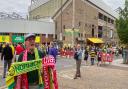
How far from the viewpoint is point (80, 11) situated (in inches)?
3019

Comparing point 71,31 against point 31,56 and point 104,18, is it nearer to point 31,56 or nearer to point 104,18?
point 104,18

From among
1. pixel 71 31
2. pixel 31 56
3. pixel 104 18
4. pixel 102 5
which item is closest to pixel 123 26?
pixel 31 56

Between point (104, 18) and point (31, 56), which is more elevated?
point (104, 18)

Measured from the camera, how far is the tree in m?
32.5

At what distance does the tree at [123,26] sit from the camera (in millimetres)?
32500

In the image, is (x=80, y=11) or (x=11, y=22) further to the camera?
(x=80, y=11)

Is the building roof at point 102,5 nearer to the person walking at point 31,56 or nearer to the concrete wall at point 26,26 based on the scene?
the concrete wall at point 26,26

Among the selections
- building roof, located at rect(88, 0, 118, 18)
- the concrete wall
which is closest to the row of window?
building roof, located at rect(88, 0, 118, 18)

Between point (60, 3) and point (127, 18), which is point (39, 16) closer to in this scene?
point (60, 3)

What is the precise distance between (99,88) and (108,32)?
8210 cm

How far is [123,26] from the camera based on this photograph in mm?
33000

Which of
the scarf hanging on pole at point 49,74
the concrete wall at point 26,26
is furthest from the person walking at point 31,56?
the concrete wall at point 26,26

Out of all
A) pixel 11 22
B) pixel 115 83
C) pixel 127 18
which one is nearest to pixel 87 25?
pixel 11 22

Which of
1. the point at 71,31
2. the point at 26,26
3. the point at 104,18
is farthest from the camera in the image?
the point at 104,18
